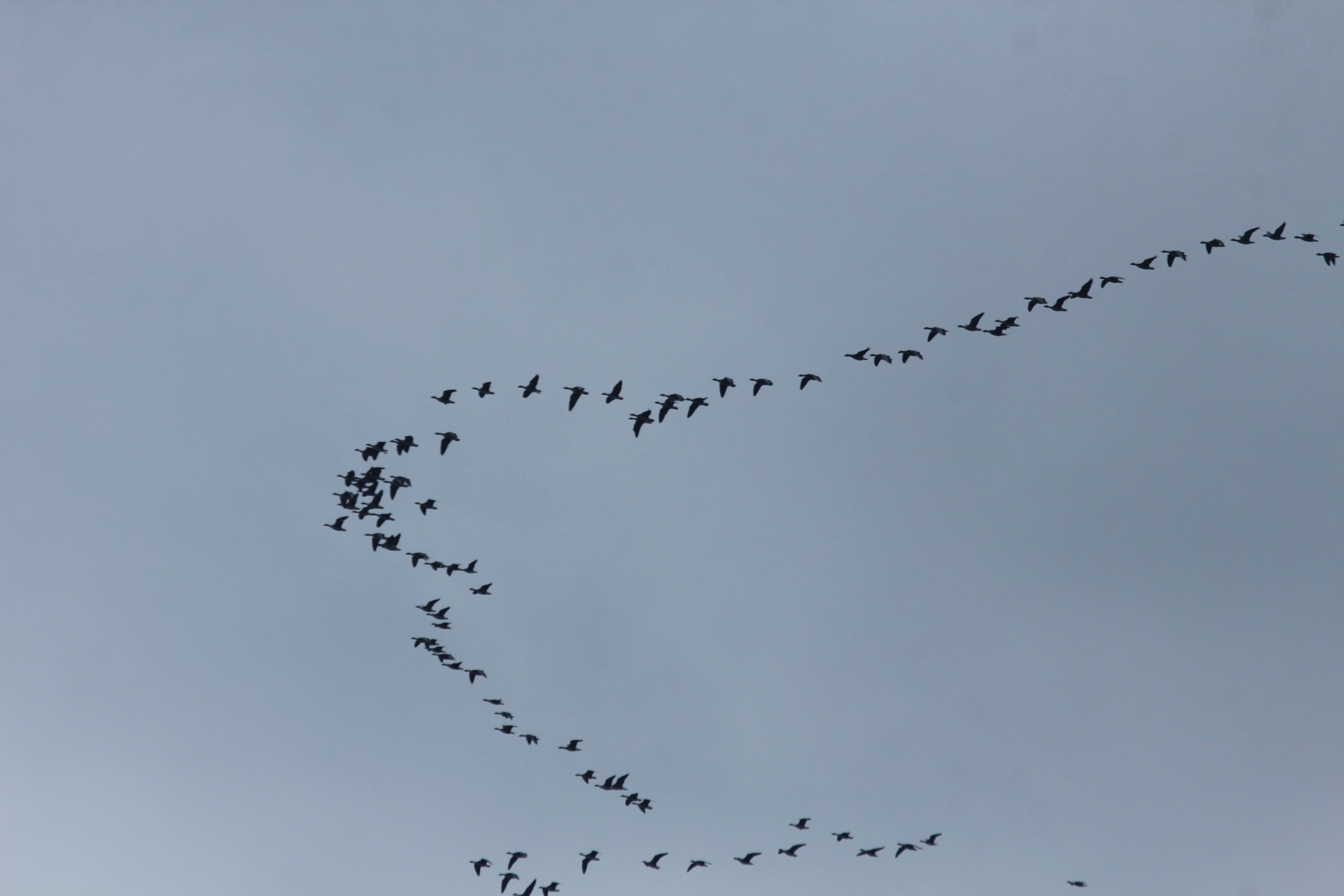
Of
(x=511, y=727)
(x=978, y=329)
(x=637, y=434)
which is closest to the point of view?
(x=637, y=434)

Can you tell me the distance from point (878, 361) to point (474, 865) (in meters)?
43.6

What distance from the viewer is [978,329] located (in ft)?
319

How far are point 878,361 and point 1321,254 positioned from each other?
Result: 27.7m

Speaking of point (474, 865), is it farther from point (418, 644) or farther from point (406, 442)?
point (406, 442)

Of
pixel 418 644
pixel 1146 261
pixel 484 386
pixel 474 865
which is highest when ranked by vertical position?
pixel 1146 261

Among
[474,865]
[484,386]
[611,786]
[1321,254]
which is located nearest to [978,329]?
[1321,254]

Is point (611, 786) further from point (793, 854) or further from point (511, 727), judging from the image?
point (793, 854)

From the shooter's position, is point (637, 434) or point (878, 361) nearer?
point (637, 434)

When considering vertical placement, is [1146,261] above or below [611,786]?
above

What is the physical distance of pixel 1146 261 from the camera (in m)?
97.2

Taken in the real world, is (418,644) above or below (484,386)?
below

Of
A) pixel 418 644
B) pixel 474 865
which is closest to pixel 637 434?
pixel 418 644

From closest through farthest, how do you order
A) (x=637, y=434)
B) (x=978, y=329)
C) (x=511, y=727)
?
(x=637, y=434)
(x=978, y=329)
(x=511, y=727)

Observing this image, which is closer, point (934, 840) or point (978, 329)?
point (978, 329)
